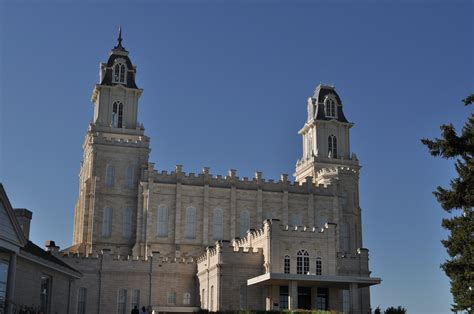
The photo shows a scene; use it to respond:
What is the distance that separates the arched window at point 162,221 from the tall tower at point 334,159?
15.7 meters

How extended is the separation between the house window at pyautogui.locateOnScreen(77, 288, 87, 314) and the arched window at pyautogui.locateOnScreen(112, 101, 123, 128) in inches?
765

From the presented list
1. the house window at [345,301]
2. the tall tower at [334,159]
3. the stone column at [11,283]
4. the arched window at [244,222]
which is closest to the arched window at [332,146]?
the tall tower at [334,159]

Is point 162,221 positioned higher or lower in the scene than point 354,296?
higher

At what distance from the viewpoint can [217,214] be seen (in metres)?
63.2

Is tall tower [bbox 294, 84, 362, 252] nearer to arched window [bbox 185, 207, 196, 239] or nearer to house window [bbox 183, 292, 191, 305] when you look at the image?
arched window [bbox 185, 207, 196, 239]

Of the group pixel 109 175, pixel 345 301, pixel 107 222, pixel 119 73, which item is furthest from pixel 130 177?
pixel 345 301

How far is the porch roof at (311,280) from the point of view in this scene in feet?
147

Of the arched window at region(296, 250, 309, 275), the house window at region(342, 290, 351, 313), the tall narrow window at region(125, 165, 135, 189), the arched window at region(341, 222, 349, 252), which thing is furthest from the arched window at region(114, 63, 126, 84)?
the house window at region(342, 290, 351, 313)

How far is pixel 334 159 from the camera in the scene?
71125mm

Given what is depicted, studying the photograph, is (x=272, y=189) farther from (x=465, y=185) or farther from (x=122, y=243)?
(x=465, y=185)

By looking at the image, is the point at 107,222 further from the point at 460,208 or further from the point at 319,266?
the point at 460,208

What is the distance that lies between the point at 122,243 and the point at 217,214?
8627mm

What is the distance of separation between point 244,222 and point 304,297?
16.6 meters

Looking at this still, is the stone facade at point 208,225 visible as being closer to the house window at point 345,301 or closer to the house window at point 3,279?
the house window at point 345,301
